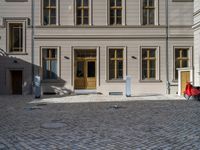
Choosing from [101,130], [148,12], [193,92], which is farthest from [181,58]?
[101,130]

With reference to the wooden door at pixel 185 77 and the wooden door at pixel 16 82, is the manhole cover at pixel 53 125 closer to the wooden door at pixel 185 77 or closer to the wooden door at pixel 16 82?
the wooden door at pixel 185 77

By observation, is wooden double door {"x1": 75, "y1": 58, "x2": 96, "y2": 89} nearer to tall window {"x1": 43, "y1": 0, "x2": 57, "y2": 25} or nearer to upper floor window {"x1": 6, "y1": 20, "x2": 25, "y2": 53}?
tall window {"x1": 43, "y1": 0, "x2": 57, "y2": 25}

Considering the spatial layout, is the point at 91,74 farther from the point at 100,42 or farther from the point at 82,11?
the point at 82,11

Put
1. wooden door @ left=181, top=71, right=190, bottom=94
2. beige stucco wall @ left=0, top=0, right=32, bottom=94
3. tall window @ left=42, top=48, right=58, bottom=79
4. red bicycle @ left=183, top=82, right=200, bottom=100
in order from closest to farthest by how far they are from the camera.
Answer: red bicycle @ left=183, top=82, right=200, bottom=100, wooden door @ left=181, top=71, right=190, bottom=94, beige stucco wall @ left=0, top=0, right=32, bottom=94, tall window @ left=42, top=48, right=58, bottom=79

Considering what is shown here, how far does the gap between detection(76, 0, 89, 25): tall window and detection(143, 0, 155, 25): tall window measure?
460cm

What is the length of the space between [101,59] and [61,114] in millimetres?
10832

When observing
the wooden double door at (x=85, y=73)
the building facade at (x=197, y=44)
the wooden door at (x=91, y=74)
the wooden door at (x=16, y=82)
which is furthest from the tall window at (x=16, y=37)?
the building facade at (x=197, y=44)

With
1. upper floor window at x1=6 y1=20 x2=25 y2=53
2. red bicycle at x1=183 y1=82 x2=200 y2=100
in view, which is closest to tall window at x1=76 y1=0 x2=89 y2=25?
upper floor window at x1=6 y1=20 x2=25 y2=53

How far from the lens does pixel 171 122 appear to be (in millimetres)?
9945

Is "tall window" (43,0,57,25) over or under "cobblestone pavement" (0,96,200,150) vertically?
over

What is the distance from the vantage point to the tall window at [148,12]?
888 inches

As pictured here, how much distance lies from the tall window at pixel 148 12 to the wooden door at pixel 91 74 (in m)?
5.32

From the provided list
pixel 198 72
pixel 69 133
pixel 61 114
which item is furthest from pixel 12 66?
pixel 69 133

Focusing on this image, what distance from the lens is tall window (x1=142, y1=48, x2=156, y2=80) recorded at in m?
22.4
